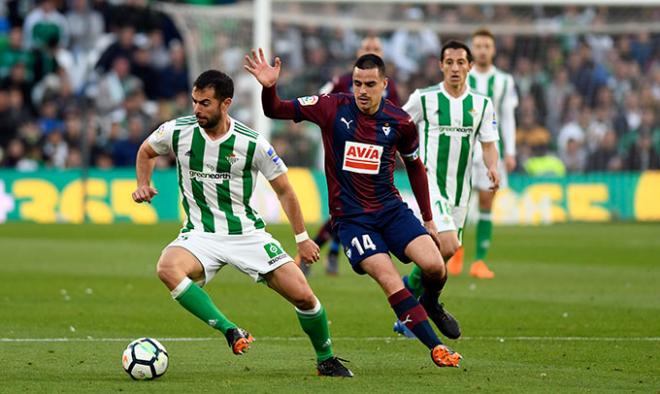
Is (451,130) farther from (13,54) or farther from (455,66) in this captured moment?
(13,54)

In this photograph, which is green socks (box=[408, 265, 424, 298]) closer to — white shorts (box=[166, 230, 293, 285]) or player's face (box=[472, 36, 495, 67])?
white shorts (box=[166, 230, 293, 285])

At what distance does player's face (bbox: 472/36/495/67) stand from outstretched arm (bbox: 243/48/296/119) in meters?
5.64

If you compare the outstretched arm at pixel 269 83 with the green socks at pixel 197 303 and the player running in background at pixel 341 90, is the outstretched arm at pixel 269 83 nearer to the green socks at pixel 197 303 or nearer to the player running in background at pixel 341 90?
the green socks at pixel 197 303

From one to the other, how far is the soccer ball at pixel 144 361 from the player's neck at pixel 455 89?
4154mm

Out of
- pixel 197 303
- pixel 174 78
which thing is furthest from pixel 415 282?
pixel 174 78

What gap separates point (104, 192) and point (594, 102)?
32.1 ft

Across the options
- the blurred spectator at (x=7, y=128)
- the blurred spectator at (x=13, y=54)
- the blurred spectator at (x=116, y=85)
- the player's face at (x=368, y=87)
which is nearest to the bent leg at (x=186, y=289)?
the player's face at (x=368, y=87)

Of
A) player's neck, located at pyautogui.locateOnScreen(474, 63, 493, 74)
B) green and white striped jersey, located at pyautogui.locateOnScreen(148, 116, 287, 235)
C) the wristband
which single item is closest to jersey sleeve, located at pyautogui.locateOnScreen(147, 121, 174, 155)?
green and white striped jersey, located at pyautogui.locateOnScreen(148, 116, 287, 235)

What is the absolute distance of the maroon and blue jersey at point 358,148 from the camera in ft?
28.8

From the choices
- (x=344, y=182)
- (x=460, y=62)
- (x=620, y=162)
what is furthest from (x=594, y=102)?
(x=344, y=182)

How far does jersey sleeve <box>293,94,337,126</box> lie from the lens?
884cm

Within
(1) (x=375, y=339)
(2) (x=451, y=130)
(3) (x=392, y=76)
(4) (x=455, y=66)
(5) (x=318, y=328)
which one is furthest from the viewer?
(3) (x=392, y=76)

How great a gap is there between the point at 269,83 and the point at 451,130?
3056mm

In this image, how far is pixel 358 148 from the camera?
8766 millimetres
